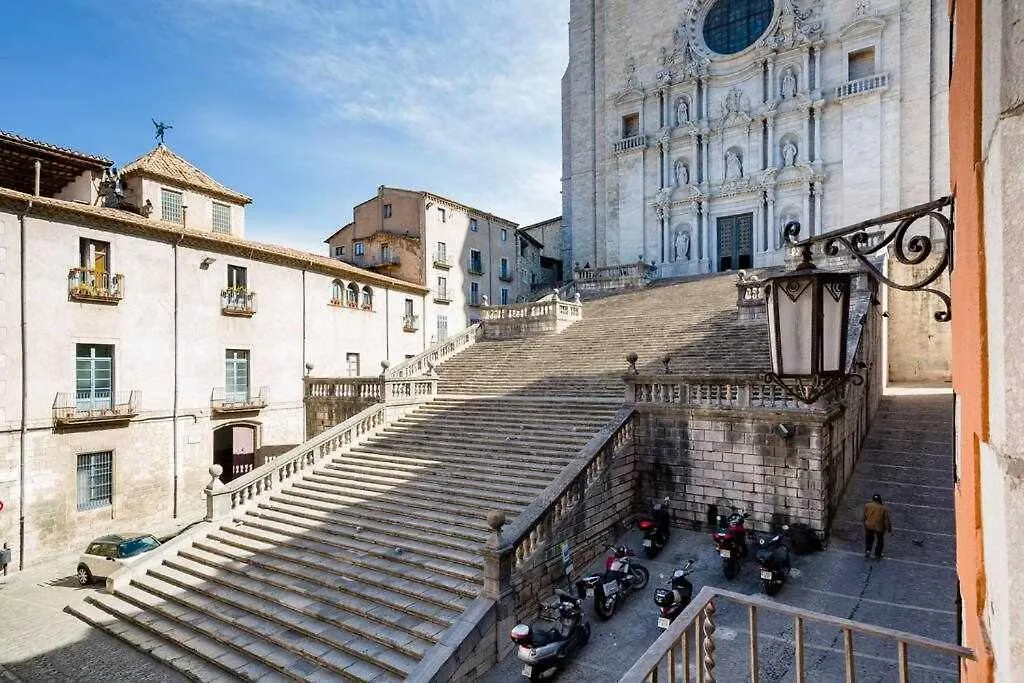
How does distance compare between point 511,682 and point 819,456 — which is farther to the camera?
point 819,456

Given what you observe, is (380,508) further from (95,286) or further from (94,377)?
(95,286)

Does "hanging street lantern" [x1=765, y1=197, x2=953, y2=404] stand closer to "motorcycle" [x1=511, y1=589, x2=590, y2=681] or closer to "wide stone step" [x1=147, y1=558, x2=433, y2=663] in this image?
"motorcycle" [x1=511, y1=589, x2=590, y2=681]

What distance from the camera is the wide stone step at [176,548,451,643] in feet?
30.7

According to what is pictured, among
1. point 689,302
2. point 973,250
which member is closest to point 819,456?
point 973,250

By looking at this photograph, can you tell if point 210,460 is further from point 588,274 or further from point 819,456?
point 588,274

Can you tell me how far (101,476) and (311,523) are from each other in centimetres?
775

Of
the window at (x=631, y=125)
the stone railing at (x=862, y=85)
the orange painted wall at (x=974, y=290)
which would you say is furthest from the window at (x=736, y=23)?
the orange painted wall at (x=974, y=290)

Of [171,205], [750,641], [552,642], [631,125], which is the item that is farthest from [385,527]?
[631,125]

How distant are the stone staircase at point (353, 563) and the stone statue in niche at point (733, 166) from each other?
23528 mm

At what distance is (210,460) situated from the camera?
18922 mm

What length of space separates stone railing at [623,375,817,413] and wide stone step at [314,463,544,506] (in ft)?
11.6

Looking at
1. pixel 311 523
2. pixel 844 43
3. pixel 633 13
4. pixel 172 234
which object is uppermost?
pixel 633 13

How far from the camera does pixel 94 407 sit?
635 inches

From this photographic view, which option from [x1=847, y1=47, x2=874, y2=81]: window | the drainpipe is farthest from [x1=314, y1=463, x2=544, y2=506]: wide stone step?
[x1=847, y1=47, x2=874, y2=81]: window
